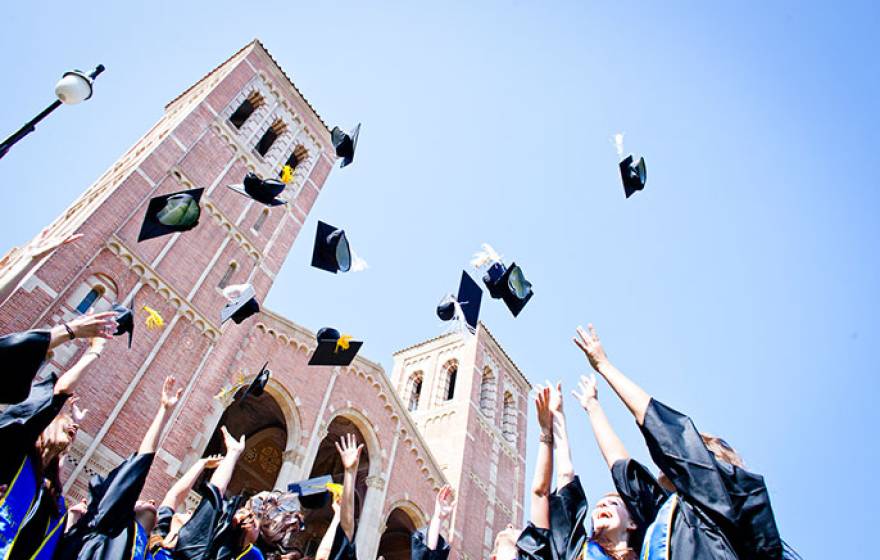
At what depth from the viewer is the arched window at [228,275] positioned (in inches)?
499

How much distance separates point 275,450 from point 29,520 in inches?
614

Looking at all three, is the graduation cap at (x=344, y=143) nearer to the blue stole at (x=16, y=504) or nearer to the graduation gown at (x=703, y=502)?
the blue stole at (x=16, y=504)

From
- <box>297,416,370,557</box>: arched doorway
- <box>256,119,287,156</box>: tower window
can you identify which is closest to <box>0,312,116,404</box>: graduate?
<box>297,416,370,557</box>: arched doorway

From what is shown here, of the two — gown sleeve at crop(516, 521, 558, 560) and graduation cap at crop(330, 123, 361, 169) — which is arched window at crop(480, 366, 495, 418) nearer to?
graduation cap at crop(330, 123, 361, 169)

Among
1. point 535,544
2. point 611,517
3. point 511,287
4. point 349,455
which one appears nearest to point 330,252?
point 511,287

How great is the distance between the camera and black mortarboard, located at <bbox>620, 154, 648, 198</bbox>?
6.86 meters

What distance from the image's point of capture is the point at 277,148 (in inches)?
642

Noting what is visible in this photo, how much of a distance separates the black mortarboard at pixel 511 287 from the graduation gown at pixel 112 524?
4990mm

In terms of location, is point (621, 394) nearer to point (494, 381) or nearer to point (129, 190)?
point (129, 190)

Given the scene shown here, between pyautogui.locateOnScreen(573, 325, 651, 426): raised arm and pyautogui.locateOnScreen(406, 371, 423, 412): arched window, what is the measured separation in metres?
21.2

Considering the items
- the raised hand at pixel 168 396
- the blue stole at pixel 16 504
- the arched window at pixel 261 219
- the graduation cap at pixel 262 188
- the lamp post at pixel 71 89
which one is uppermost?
the arched window at pixel 261 219

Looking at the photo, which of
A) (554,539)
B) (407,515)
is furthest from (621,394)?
(407,515)

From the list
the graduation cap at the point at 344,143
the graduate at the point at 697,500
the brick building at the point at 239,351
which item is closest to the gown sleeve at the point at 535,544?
the graduate at the point at 697,500

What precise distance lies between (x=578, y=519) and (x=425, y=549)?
119 cm
